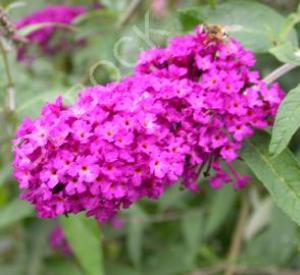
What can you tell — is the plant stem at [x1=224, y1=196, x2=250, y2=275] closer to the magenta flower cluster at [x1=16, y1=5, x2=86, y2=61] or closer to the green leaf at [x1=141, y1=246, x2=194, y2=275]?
the green leaf at [x1=141, y1=246, x2=194, y2=275]

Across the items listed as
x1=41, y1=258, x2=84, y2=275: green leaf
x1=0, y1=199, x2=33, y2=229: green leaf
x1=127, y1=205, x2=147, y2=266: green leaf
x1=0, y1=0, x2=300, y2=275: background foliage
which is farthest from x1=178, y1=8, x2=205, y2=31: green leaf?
x1=41, y1=258, x2=84, y2=275: green leaf

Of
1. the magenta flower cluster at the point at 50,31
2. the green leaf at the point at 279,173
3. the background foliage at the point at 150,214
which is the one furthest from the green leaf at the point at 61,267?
the green leaf at the point at 279,173

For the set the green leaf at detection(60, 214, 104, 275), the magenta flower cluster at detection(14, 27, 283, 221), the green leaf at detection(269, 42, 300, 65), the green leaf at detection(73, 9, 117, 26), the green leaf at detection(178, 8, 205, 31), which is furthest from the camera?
the green leaf at detection(73, 9, 117, 26)

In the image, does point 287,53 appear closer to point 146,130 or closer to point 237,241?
point 146,130

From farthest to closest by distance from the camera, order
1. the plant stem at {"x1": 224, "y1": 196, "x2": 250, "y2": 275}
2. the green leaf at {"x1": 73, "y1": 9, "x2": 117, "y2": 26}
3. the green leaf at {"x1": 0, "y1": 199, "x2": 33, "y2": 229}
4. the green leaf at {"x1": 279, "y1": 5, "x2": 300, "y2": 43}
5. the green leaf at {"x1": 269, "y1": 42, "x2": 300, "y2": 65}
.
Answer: the plant stem at {"x1": 224, "y1": 196, "x2": 250, "y2": 275} < the green leaf at {"x1": 73, "y1": 9, "x2": 117, "y2": 26} < the green leaf at {"x1": 0, "y1": 199, "x2": 33, "y2": 229} < the green leaf at {"x1": 279, "y1": 5, "x2": 300, "y2": 43} < the green leaf at {"x1": 269, "y1": 42, "x2": 300, "y2": 65}

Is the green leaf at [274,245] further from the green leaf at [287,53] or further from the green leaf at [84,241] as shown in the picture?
the green leaf at [287,53]

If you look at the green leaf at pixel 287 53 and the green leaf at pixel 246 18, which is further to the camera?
the green leaf at pixel 246 18
